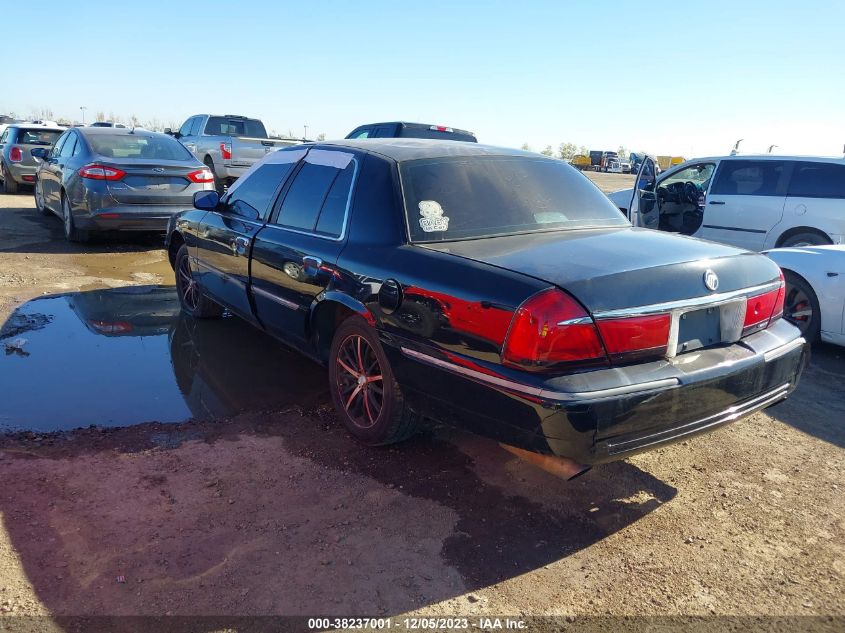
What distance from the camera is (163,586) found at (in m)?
2.58

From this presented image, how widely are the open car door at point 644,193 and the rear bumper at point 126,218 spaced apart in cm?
611

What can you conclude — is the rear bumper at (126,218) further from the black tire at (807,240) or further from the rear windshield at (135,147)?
the black tire at (807,240)

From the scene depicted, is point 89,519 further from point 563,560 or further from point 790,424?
point 790,424

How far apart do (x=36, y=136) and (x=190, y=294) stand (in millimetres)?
11965

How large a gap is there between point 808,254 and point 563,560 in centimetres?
455

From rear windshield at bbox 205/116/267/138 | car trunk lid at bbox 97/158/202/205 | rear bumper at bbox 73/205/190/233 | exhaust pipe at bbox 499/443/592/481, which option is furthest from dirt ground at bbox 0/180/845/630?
rear windshield at bbox 205/116/267/138

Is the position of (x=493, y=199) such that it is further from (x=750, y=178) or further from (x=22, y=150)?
(x=22, y=150)

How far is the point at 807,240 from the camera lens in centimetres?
825

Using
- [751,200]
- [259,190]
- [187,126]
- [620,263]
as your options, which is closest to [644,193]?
[751,200]

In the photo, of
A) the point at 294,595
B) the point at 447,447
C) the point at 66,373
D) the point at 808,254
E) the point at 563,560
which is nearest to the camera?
the point at 294,595

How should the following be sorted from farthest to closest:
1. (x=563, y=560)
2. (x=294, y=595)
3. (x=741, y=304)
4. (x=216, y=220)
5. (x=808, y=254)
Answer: (x=808, y=254) < (x=216, y=220) < (x=741, y=304) < (x=563, y=560) < (x=294, y=595)

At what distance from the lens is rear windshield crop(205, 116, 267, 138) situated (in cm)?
1645

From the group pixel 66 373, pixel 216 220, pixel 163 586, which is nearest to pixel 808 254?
pixel 216 220

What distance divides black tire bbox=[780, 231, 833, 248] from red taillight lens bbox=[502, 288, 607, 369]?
6817mm
